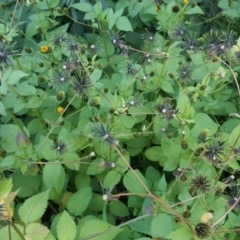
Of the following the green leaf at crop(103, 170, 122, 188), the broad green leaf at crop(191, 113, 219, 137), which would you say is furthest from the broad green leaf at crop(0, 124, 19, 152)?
the broad green leaf at crop(191, 113, 219, 137)

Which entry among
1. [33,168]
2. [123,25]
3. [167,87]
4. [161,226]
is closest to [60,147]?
[33,168]

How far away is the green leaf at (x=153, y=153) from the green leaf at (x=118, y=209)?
0.16m

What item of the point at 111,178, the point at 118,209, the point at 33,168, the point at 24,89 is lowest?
the point at 118,209

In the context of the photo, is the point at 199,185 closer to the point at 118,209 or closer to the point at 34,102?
the point at 118,209

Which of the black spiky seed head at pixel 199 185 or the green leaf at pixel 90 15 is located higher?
the green leaf at pixel 90 15

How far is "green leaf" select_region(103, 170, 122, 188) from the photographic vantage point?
1.13 meters

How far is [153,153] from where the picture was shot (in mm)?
1263

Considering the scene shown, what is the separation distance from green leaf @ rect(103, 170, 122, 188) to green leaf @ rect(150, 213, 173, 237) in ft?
0.70

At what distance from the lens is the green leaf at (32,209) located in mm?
939

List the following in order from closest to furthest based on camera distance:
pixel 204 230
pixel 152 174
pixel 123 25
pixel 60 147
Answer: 1. pixel 204 230
2. pixel 60 147
3. pixel 152 174
4. pixel 123 25

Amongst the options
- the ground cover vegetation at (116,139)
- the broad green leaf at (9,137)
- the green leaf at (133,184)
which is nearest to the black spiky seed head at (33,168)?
the ground cover vegetation at (116,139)

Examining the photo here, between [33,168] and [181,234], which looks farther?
[33,168]

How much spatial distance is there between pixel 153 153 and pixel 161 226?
355 millimetres

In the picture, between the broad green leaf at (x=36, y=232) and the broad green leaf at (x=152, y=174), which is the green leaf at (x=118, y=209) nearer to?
the broad green leaf at (x=152, y=174)
